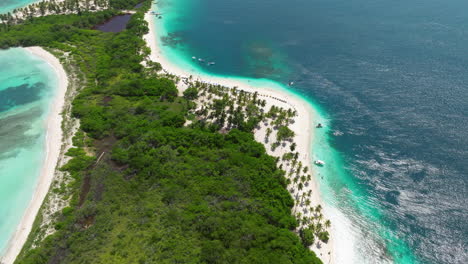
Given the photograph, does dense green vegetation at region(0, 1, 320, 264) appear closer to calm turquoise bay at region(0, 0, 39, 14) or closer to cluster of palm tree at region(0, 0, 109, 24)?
cluster of palm tree at region(0, 0, 109, 24)

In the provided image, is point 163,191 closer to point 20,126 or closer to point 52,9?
point 20,126

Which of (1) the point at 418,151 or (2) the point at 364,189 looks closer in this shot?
(2) the point at 364,189

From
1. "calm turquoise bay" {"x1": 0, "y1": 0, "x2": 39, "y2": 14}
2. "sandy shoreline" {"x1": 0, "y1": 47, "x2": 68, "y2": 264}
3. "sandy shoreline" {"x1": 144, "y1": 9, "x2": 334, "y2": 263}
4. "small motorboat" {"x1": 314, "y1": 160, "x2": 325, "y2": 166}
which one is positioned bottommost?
"sandy shoreline" {"x1": 0, "y1": 47, "x2": 68, "y2": 264}

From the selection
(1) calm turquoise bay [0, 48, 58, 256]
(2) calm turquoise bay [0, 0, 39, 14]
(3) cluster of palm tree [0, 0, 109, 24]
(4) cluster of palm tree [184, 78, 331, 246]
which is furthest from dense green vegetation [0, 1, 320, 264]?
(2) calm turquoise bay [0, 0, 39, 14]

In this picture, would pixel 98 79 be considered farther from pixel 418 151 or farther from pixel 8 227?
pixel 418 151

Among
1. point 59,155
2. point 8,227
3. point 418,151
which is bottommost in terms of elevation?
point 8,227

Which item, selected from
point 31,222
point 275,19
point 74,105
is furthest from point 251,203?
point 275,19

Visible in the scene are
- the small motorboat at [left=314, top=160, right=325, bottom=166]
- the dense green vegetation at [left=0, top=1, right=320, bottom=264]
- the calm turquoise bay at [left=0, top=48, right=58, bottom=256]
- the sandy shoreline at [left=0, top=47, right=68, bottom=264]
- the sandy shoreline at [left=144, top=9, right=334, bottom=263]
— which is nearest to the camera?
the dense green vegetation at [left=0, top=1, right=320, bottom=264]

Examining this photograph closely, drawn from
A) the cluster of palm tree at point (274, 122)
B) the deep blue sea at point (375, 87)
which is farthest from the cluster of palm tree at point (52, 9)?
the cluster of palm tree at point (274, 122)

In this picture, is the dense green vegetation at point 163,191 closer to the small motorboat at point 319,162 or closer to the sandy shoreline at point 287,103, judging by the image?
the sandy shoreline at point 287,103
